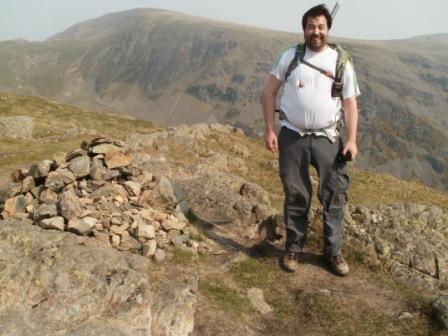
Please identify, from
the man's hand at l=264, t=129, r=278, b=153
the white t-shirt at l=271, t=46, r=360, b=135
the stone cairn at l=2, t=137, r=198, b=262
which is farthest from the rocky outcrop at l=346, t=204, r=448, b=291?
the stone cairn at l=2, t=137, r=198, b=262

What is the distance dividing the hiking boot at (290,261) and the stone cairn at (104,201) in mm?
2429

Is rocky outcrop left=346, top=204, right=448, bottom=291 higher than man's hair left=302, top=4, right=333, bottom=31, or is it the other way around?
man's hair left=302, top=4, right=333, bottom=31

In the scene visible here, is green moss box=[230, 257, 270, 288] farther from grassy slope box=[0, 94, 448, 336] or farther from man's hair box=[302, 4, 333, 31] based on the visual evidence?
man's hair box=[302, 4, 333, 31]

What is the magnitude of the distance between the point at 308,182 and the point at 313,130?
1387mm

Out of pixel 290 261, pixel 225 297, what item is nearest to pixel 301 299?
pixel 290 261

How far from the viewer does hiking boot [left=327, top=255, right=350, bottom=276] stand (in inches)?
452

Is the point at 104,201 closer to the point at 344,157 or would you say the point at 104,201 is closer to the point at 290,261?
the point at 290,261

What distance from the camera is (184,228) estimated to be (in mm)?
12930

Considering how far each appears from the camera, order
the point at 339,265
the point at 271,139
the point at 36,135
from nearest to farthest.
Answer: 1. the point at 271,139
2. the point at 339,265
3. the point at 36,135

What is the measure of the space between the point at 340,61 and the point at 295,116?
1514 mm

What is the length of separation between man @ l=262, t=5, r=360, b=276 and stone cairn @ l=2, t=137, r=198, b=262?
3306mm

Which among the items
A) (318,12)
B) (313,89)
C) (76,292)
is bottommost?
(76,292)

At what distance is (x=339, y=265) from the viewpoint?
11492 millimetres

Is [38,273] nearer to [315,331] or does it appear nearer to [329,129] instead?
[315,331]
